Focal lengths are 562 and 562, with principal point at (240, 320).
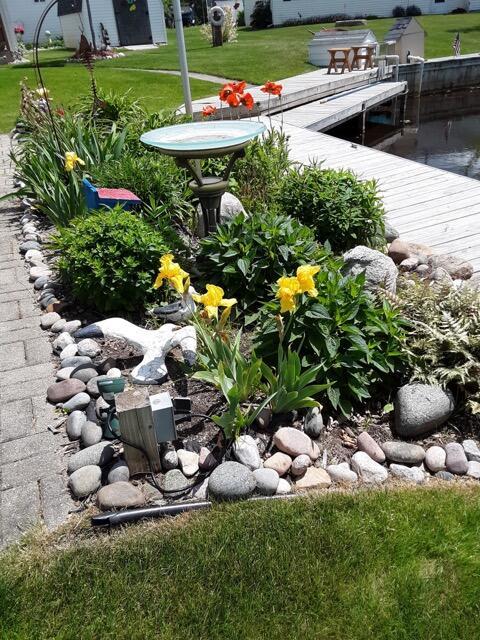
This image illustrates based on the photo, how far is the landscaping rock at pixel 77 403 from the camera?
9.67 feet

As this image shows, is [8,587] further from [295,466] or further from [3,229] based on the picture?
[3,229]

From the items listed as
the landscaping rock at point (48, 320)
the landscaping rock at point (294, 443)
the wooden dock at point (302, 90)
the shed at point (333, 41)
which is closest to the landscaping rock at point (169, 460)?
the landscaping rock at point (294, 443)

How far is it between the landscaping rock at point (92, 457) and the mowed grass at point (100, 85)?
924 cm

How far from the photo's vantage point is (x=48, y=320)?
3.81m

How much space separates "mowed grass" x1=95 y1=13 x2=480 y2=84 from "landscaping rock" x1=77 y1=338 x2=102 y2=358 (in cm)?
1255

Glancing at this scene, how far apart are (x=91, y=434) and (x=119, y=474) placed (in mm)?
293

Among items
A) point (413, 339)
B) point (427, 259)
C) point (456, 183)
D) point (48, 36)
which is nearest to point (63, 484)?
point (413, 339)

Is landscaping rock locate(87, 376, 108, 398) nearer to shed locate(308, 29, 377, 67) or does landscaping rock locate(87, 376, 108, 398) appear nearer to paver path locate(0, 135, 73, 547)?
paver path locate(0, 135, 73, 547)

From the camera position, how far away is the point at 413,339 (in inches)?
125

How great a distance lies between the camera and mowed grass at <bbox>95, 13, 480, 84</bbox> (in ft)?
53.9

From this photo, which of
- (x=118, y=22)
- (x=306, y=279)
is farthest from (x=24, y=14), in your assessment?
(x=306, y=279)

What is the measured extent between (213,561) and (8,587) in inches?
29.8

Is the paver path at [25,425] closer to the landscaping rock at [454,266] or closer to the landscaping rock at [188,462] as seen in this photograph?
the landscaping rock at [188,462]

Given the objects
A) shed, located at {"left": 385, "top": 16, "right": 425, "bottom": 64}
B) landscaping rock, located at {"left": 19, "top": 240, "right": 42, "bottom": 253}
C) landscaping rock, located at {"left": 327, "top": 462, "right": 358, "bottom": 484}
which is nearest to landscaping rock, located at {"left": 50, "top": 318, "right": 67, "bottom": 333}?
landscaping rock, located at {"left": 19, "top": 240, "right": 42, "bottom": 253}
